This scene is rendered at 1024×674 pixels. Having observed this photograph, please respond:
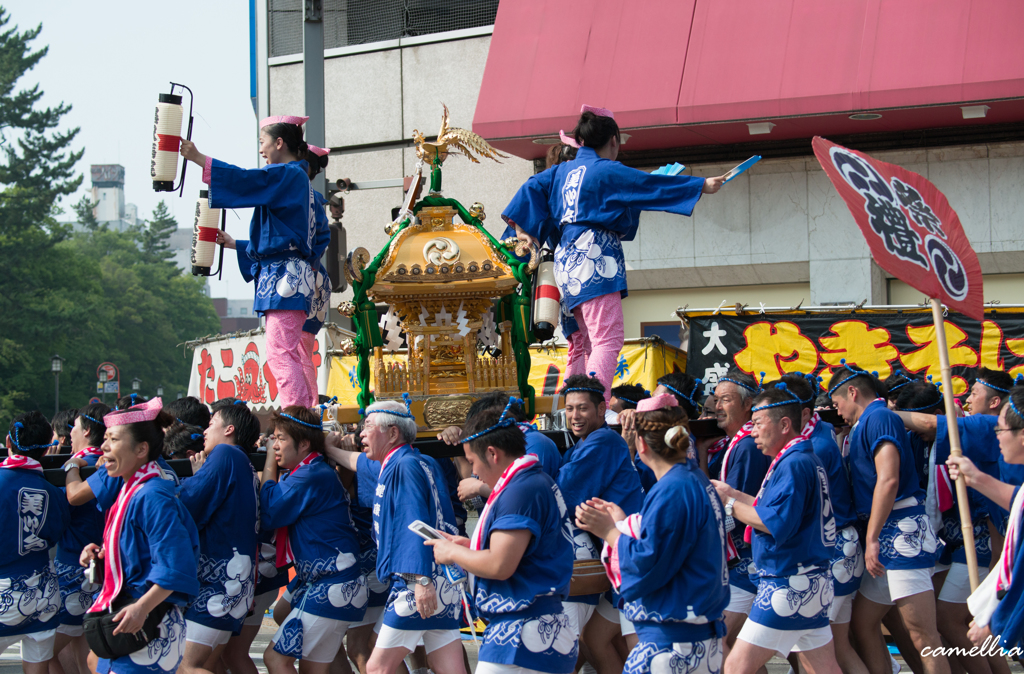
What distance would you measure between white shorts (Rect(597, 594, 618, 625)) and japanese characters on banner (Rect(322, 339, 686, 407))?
4068 millimetres

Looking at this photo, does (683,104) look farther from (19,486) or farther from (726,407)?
(19,486)

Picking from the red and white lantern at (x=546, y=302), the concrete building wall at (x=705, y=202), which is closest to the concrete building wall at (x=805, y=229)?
the concrete building wall at (x=705, y=202)

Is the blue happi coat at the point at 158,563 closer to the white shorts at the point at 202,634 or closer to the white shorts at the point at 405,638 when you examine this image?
the white shorts at the point at 202,634

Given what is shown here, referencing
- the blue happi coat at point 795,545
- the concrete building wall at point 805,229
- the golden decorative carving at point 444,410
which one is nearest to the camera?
the blue happi coat at point 795,545

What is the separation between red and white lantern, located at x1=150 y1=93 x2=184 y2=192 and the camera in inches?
184

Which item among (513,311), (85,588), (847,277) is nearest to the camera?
(85,588)

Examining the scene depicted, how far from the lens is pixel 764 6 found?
10.7 meters

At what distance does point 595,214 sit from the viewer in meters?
4.86

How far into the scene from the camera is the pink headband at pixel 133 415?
3762 millimetres

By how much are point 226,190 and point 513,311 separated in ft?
5.27

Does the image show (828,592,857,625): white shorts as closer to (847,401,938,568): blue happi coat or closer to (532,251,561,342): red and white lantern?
(847,401,938,568): blue happi coat

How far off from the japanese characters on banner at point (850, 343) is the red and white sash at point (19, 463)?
5998mm

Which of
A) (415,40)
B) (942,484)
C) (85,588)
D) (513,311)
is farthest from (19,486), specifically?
(415,40)

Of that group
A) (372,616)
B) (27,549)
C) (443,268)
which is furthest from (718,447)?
(27,549)
